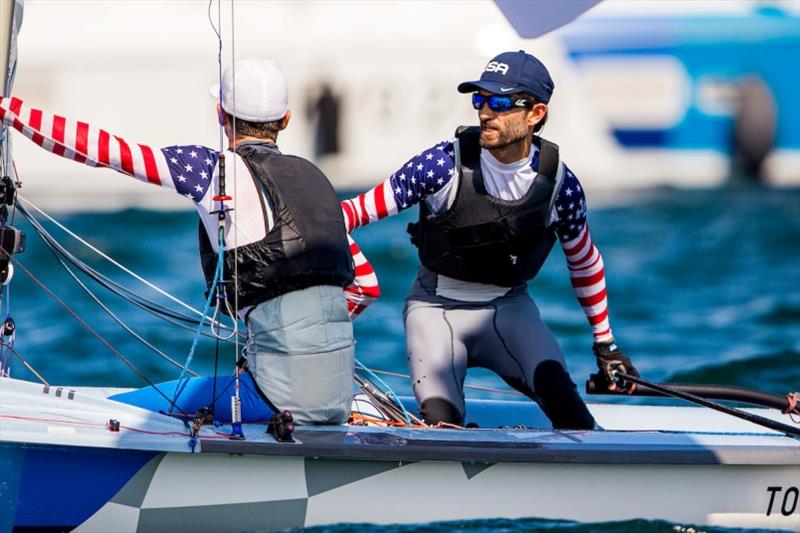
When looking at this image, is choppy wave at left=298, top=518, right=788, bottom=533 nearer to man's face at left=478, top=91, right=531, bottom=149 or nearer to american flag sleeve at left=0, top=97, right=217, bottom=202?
american flag sleeve at left=0, top=97, right=217, bottom=202

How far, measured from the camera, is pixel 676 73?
1673cm

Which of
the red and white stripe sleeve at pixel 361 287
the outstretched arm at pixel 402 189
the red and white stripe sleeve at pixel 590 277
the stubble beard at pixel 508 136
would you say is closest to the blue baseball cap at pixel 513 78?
the stubble beard at pixel 508 136

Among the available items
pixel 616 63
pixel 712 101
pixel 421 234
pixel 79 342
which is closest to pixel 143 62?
pixel 616 63

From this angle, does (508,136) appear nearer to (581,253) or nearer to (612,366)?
(581,253)

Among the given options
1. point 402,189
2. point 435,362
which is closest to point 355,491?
point 435,362

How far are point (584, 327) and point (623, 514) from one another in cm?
555

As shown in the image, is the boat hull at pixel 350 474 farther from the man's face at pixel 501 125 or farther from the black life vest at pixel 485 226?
the man's face at pixel 501 125

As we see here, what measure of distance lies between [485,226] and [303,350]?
3.12 feet

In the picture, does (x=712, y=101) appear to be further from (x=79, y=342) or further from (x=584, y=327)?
(x=79, y=342)

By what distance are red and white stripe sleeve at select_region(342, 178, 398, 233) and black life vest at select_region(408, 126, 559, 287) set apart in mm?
256

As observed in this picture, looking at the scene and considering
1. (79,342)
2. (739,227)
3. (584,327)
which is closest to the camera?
(79,342)

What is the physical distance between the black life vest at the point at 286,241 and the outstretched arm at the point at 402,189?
40cm

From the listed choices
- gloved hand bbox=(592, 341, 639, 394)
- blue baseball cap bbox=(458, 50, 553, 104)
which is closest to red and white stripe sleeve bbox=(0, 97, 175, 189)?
blue baseball cap bbox=(458, 50, 553, 104)

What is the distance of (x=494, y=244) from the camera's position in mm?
4906
